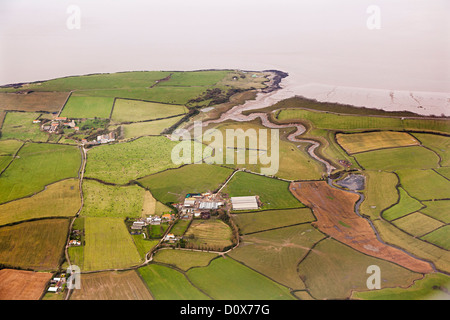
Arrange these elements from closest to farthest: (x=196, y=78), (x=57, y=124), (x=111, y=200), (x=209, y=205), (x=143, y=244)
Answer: (x=143, y=244), (x=209, y=205), (x=111, y=200), (x=57, y=124), (x=196, y=78)

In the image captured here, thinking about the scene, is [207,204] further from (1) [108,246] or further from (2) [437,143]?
(2) [437,143]

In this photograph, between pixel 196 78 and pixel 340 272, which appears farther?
pixel 196 78

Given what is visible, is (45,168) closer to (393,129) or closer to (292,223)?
(292,223)

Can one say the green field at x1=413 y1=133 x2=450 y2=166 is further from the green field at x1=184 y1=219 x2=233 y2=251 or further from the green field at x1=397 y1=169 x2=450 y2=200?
the green field at x1=184 y1=219 x2=233 y2=251

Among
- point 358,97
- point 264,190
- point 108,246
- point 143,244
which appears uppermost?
point 358,97

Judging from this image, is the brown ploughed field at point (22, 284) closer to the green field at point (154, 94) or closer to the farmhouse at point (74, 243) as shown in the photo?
the farmhouse at point (74, 243)

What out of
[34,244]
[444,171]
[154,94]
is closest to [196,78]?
[154,94]

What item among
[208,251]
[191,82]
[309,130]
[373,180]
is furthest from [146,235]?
[191,82]
